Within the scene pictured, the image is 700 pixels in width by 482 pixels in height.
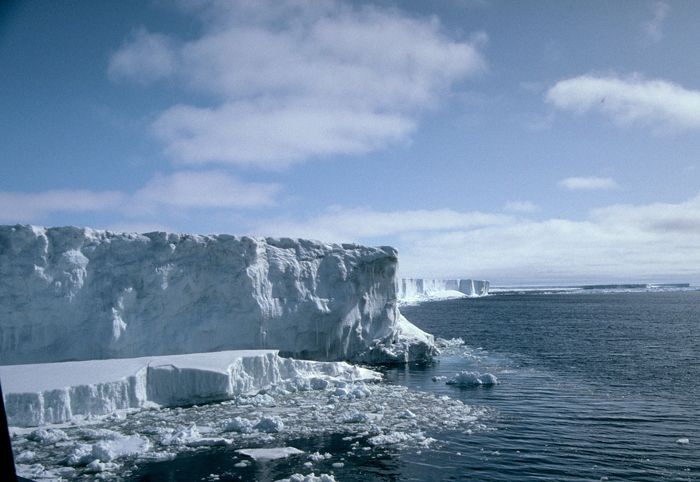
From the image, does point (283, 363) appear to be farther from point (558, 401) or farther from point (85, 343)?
point (558, 401)

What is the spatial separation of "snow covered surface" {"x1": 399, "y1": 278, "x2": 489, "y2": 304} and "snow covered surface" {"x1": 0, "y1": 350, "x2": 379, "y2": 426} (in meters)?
86.3

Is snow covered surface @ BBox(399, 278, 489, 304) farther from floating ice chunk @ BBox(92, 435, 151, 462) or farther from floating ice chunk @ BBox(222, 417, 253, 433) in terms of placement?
floating ice chunk @ BBox(92, 435, 151, 462)

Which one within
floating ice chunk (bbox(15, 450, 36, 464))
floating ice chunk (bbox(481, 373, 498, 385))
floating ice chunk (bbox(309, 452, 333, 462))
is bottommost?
floating ice chunk (bbox(481, 373, 498, 385))

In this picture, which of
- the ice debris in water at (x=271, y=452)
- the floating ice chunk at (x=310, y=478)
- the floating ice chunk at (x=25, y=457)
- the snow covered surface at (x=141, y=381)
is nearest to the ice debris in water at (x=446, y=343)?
the snow covered surface at (x=141, y=381)

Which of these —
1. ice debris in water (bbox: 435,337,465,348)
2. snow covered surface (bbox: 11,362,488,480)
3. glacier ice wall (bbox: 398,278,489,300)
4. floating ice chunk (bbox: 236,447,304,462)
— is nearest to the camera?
snow covered surface (bbox: 11,362,488,480)

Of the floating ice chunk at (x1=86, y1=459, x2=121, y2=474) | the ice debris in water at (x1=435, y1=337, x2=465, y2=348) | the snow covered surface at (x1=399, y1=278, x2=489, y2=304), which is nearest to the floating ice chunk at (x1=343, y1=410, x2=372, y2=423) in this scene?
the floating ice chunk at (x1=86, y1=459, x2=121, y2=474)

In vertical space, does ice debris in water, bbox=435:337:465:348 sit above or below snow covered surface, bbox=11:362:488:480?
below

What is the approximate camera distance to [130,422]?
15.9 meters

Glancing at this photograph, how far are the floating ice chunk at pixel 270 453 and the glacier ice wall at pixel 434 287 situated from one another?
91923 millimetres

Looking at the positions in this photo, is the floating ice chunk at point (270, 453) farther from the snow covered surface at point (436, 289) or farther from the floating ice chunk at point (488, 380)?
the snow covered surface at point (436, 289)

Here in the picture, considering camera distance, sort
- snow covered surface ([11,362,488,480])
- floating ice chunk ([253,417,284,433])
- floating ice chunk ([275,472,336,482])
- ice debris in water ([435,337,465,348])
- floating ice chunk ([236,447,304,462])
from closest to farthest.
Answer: floating ice chunk ([275,472,336,482]), snow covered surface ([11,362,488,480]), floating ice chunk ([236,447,304,462]), floating ice chunk ([253,417,284,433]), ice debris in water ([435,337,465,348])

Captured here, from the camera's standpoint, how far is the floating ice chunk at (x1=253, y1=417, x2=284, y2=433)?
49.3 ft

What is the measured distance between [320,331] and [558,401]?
43.5 ft

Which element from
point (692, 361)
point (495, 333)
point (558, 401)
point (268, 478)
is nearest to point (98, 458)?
point (268, 478)
